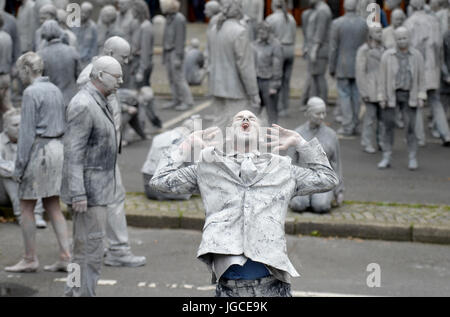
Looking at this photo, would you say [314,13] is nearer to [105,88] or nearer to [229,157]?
[105,88]

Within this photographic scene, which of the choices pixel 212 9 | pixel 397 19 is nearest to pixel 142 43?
pixel 212 9

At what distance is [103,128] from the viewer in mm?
7254

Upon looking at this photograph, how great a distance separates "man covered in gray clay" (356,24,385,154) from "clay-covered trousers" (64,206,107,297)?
7067mm

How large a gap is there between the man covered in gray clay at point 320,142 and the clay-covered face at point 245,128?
5243 millimetres

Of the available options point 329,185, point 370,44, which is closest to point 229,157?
point 329,185

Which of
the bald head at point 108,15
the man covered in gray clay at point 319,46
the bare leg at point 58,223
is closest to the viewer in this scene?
the bare leg at point 58,223

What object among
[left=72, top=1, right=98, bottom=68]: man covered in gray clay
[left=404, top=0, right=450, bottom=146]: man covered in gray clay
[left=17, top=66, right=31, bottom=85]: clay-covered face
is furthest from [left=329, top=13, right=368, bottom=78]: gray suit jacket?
[left=17, top=66, right=31, bottom=85]: clay-covered face

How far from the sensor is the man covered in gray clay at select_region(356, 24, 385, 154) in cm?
1382

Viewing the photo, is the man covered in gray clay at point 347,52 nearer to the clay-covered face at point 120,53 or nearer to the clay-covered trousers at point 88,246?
the clay-covered face at point 120,53

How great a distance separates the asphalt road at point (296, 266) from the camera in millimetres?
8539

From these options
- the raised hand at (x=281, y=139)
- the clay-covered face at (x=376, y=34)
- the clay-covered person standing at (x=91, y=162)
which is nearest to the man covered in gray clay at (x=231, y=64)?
the clay-covered face at (x=376, y=34)

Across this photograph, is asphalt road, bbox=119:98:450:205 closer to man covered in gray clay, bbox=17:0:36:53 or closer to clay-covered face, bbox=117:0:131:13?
clay-covered face, bbox=117:0:131:13

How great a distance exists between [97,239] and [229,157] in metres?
2.68
